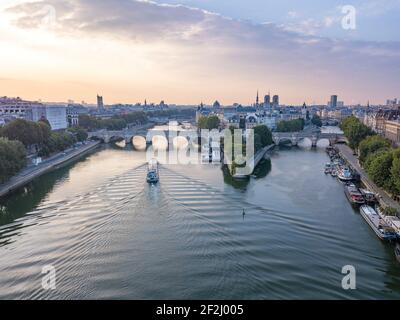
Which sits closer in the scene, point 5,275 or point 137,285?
point 137,285

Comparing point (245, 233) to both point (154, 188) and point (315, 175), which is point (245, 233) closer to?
point (154, 188)

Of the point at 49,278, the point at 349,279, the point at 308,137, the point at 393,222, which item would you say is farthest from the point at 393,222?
the point at 308,137

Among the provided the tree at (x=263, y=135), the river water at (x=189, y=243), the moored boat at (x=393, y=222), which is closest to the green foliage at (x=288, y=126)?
the tree at (x=263, y=135)

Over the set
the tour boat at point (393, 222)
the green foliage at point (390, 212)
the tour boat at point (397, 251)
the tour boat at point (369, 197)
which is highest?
the green foliage at point (390, 212)

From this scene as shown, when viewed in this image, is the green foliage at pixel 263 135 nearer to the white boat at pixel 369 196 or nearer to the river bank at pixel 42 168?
the river bank at pixel 42 168

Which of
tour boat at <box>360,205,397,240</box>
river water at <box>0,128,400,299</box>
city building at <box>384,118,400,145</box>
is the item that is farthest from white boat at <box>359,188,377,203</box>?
city building at <box>384,118,400,145</box>

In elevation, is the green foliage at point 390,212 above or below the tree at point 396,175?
below

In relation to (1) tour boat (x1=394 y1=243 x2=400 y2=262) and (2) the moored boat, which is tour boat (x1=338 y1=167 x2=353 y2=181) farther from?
(1) tour boat (x1=394 y1=243 x2=400 y2=262)
